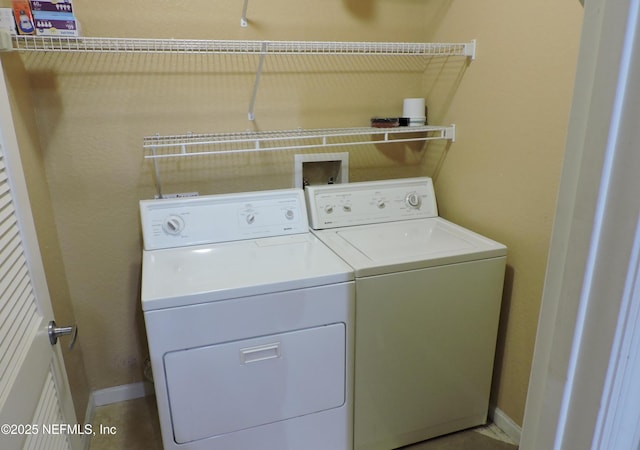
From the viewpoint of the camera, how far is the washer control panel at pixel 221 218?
173 cm

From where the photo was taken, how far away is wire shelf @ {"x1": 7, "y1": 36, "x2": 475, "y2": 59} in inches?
59.4

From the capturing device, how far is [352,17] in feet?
6.65

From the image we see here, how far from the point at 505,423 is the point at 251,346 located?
4.10ft

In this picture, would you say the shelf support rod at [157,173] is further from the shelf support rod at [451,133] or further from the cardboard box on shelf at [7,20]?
the shelf support rod at [451,133]

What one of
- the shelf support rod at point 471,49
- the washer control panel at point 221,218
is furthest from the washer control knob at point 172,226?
the shelf support rod at point 471,49

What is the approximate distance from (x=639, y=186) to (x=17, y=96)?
73.0 inches

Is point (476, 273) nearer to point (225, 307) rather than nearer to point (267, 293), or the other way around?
point (267, 293)

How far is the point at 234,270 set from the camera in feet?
4.85

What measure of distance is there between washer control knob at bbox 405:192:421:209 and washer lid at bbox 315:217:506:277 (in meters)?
0.09

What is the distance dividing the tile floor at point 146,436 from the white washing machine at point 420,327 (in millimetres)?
53

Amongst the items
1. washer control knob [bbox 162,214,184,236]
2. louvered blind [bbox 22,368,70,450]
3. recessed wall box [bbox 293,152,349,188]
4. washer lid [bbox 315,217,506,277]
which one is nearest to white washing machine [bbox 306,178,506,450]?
washer lid [bbox 315,217,506,277]

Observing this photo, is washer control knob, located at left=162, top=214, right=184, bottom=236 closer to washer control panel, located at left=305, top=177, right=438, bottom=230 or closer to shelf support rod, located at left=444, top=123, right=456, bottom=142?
washer control panel, located at left=305, top=177, right=438, bottom=230

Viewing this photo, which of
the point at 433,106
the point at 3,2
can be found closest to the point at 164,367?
the point at 3,2

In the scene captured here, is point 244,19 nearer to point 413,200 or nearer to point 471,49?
point 471,49
